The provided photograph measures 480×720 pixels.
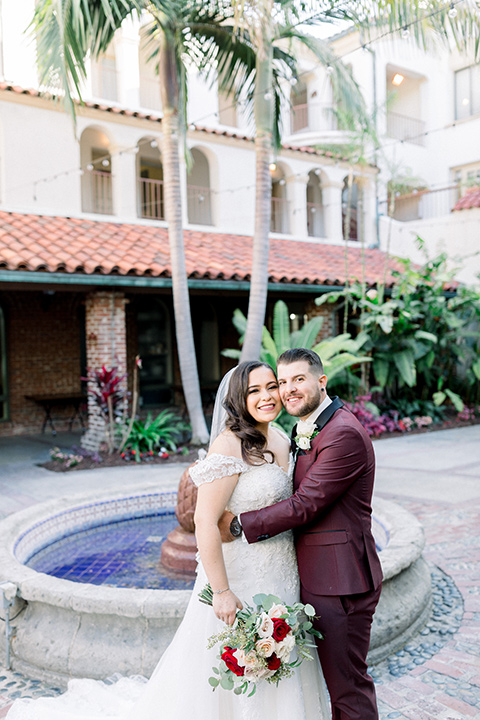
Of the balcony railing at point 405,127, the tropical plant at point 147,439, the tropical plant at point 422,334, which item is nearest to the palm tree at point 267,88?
the tropical plant at point 147,439

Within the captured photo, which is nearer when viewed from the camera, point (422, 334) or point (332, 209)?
point (422, 334)

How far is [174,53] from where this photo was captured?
30.5ft

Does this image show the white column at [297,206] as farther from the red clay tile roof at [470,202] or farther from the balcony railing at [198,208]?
the red clay tile roof at [470,202]

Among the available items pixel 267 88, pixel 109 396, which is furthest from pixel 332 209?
pixel 109 396

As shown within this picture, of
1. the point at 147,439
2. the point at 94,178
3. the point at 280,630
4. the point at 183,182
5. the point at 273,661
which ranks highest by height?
the point at 94,178

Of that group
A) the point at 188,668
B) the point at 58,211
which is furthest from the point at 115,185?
the point at 188,668

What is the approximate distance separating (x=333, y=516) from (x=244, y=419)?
1.61 ft

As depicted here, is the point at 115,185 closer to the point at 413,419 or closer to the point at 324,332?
the point at 324,332

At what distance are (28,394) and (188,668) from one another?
11.7 m

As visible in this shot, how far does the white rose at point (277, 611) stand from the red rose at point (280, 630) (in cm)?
3

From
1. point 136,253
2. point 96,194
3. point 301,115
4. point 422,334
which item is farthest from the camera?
point 301,115

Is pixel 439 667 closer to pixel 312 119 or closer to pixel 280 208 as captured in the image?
pixel 280 208

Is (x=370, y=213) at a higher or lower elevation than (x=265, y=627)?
higher

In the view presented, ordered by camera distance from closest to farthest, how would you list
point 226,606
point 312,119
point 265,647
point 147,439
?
1. point 265,647
2. point 226,606
3. point 147,439
4. point 312,119
